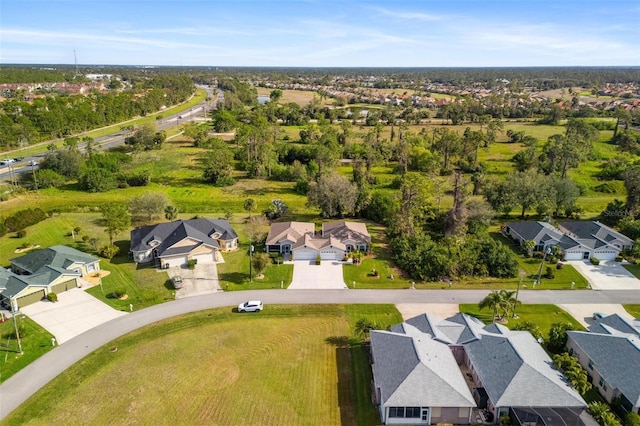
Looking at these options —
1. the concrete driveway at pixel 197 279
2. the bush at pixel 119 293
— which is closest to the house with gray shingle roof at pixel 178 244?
the concrete driveway at pixel 197 279

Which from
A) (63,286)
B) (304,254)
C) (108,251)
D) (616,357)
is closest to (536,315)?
(616,357)

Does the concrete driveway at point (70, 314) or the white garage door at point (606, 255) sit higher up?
the white garage door at point (606, 255)

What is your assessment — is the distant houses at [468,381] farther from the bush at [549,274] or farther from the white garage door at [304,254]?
the white garage door at [304,254]

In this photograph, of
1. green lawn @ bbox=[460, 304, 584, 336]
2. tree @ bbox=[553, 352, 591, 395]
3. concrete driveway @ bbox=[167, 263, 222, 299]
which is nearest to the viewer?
tree @ bbox=[553, 352, 591, 395]

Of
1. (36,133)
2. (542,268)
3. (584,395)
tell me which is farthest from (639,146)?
(36,133)

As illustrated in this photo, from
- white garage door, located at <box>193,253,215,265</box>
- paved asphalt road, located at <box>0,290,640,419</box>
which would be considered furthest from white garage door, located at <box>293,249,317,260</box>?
white garage door, located at <box>193,253,215,265</box>

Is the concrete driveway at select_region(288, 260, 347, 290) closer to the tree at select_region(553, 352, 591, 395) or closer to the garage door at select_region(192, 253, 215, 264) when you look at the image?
the garage door at select_region(192, 253, 215, 264)
